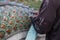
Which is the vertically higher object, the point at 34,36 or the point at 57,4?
the point at 57,4

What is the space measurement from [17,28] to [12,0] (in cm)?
45

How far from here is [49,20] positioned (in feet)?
5.69

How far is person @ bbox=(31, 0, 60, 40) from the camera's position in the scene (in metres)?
1.71

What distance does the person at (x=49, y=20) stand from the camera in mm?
1706

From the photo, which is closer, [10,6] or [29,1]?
[10,6]

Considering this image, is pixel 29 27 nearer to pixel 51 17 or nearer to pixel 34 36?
pixel 34 36

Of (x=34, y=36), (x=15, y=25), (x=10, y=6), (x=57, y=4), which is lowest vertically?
(x=34, y=36)

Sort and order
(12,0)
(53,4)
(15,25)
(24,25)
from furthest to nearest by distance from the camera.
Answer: (12,0), (24,25), (15,25), (53,4)

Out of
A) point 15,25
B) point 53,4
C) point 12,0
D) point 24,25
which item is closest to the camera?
point 53,4

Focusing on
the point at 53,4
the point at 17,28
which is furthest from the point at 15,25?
the point at 53,4

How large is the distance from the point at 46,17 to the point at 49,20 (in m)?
0.04

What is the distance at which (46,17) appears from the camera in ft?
5.69

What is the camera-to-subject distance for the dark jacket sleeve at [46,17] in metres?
1.70

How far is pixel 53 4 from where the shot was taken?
1693mm
